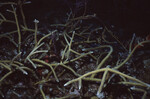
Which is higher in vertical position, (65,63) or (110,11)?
(110,11)

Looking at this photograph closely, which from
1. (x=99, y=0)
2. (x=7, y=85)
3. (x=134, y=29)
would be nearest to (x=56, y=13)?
(x=99, y=0)

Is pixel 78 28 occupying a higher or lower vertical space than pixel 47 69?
higher

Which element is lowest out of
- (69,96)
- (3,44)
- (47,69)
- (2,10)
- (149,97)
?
(149,97)

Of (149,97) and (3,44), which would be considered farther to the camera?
(3,44)

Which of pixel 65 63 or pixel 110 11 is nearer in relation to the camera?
pixel 65 63

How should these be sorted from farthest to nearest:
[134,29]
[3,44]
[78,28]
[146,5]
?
[134,29]
[146,5]
[78,28]
[3,44]

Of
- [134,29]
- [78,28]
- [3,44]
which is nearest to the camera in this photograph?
[3,44]

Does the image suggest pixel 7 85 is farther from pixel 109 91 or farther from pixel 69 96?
pixel 109 91

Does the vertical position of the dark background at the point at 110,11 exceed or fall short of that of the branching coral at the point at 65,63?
it exceeds it

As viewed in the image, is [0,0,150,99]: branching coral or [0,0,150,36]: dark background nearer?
[0,0,150,99]: branching coral

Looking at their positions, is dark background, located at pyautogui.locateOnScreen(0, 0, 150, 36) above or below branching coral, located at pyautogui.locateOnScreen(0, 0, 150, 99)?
above

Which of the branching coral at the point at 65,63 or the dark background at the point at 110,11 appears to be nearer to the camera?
the branching coral at the point at 65,63
